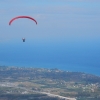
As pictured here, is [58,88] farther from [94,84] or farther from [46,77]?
[46,77]

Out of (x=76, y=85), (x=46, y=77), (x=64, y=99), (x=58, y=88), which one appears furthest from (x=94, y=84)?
(x=64, y=99)

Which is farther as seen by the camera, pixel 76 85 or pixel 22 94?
pixel 76 85

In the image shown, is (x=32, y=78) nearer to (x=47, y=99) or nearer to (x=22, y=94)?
(x=22, y=94)

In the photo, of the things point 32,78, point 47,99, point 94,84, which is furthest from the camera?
point 32,78

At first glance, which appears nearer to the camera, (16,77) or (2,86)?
(2,86)

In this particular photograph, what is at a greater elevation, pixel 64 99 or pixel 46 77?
pixel 46 77

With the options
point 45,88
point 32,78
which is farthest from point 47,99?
point 32,78

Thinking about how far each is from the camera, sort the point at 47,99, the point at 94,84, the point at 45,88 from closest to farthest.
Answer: the point at 47,99 → the point at 45,88 → the point at 94,84

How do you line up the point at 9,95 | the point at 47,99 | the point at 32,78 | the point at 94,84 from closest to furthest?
the point at 47,99 < the point at 9,95 < the point at 94,84 < the point at 32,78

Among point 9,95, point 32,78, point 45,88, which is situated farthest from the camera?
point 32,78
